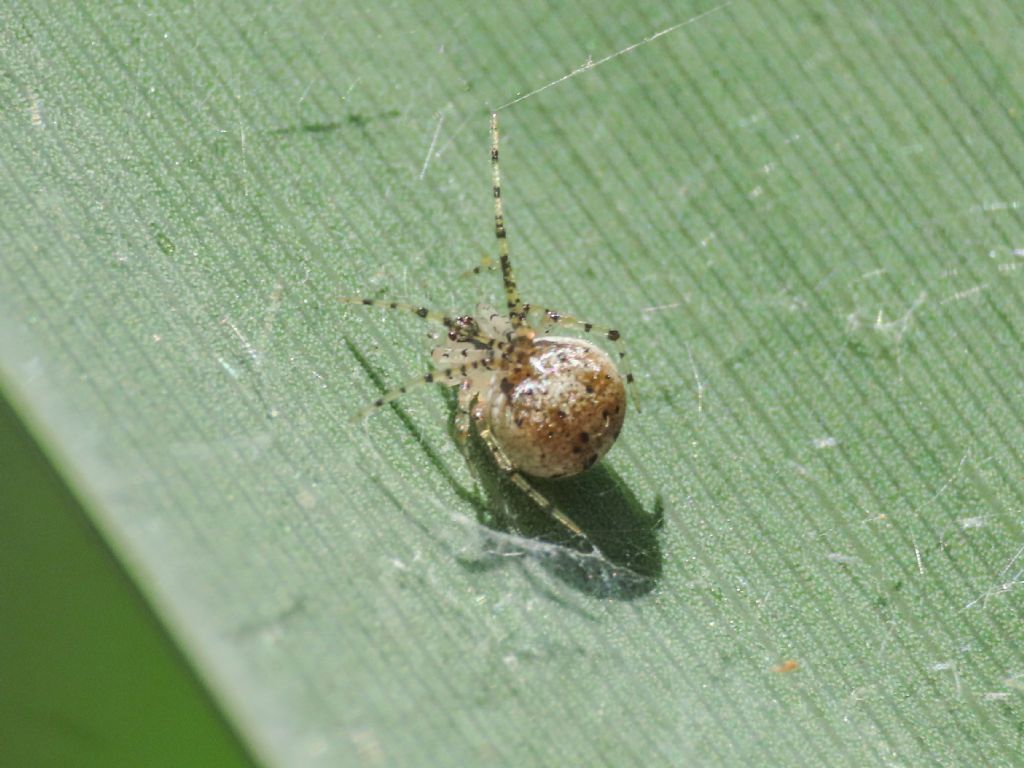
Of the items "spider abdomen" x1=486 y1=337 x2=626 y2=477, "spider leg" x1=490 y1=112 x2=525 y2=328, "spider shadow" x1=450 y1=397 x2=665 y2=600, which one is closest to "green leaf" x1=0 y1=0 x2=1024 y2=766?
"spider shadow" x1=450 y1=397 x2=665 y2=600

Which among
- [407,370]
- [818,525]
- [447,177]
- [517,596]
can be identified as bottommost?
[818,525]

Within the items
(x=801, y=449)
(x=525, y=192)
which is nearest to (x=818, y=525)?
(x=801, y=449)

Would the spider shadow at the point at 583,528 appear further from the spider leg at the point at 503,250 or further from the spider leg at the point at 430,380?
the spider leg at the point at 503,250

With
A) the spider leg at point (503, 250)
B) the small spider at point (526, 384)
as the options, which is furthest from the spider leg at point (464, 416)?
the spider leg at point (503, 250)

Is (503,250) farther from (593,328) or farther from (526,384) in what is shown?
(526,384)

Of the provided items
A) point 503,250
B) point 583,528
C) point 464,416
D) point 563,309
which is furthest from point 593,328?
point 583,528

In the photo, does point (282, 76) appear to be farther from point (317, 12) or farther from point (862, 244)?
point (862, 244)
